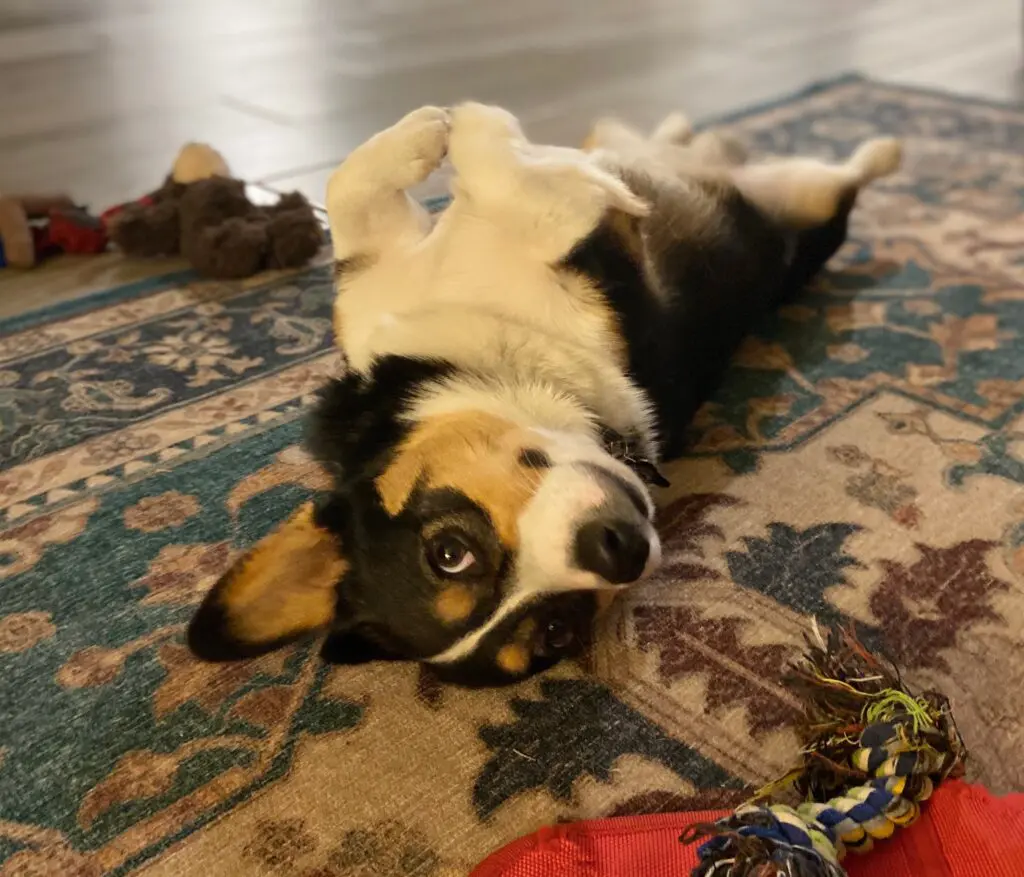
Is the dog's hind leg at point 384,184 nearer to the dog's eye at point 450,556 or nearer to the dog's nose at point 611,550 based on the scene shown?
the dog's eye at point 450,556

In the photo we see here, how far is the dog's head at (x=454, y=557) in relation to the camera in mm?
1592

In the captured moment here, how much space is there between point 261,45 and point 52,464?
4.07 meters

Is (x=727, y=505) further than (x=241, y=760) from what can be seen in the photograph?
Yes

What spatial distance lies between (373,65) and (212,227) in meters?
2.54

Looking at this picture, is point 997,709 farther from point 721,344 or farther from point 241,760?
point 241,760

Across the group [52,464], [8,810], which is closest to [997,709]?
[8,810]

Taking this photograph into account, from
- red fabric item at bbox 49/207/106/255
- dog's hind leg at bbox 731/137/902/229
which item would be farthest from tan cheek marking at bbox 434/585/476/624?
red fabric item at bbox 49/207/106/255

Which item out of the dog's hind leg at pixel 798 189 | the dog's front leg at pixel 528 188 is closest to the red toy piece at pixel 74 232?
the dog's front leg at pixel 528 188

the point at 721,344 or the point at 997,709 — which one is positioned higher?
the point at 721,344

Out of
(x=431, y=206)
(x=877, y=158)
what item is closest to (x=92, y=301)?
(x=431, y=206)

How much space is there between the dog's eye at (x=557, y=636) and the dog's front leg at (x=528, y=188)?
84 centimetres

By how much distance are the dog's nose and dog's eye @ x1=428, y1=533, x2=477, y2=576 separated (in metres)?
0.19

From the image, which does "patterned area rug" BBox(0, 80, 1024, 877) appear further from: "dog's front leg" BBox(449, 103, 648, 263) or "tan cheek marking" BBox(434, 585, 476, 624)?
"dog's front leg" BBox(449, 103, 648, 263)

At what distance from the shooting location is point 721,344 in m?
2.45
